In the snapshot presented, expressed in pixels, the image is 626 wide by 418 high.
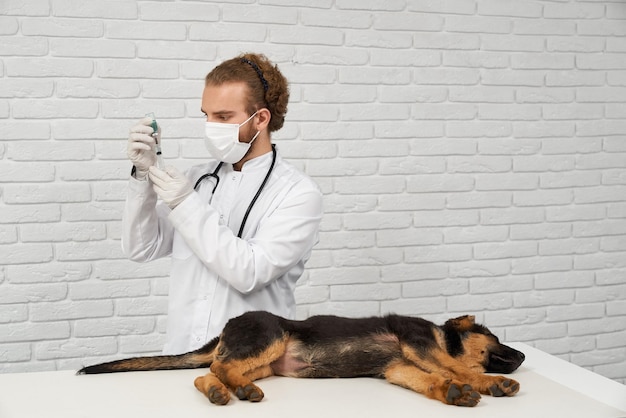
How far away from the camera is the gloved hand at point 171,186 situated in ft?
6.79

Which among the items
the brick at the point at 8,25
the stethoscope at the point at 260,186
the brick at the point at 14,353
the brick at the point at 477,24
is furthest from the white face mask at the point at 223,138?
the brick at the point at 477,24

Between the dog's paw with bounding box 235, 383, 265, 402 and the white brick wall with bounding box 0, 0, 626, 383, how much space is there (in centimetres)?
165

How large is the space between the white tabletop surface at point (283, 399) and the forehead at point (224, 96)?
0.76 metres

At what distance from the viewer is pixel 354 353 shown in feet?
5.97

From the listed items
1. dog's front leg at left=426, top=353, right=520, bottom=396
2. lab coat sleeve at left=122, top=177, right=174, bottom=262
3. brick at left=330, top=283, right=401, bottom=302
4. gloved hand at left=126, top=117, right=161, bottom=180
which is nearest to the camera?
dog's front leg at left=426, top=353, right=520, bottom=396

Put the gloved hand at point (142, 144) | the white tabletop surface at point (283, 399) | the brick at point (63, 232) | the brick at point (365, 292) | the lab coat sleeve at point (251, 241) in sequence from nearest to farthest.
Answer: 1. the white tabletop surface at point (283, 399)
2. the lab coat sleeve at point (251, 241)
3. the gloved hand at point (142, 144)
4. the brick at point (63, 232)
5. the brick at point (365, 292)

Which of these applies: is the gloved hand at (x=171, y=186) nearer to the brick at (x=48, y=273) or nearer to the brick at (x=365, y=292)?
the brick at (x=48, y=273)

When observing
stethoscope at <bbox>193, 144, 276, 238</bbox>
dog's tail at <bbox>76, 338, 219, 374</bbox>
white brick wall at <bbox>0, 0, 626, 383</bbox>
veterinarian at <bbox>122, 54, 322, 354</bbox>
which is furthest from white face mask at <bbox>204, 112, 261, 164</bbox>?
white brick wall at <bbox>0, 0, 626, 383</bbox>

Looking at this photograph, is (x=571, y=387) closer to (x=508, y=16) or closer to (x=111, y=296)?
(x=111, y=296)

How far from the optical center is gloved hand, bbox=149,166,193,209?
207 centimetres

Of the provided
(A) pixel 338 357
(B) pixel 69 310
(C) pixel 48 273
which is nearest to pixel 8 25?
(C) pixel 48 273

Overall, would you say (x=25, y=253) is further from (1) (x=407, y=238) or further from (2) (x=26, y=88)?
(1) (x=407, y=238)

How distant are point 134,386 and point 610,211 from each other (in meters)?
2.84

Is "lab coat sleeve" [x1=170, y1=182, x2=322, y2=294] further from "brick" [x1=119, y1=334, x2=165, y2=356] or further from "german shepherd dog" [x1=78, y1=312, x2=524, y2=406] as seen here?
"brick" [x1=119, y1=334, x2=165, y2=356]
